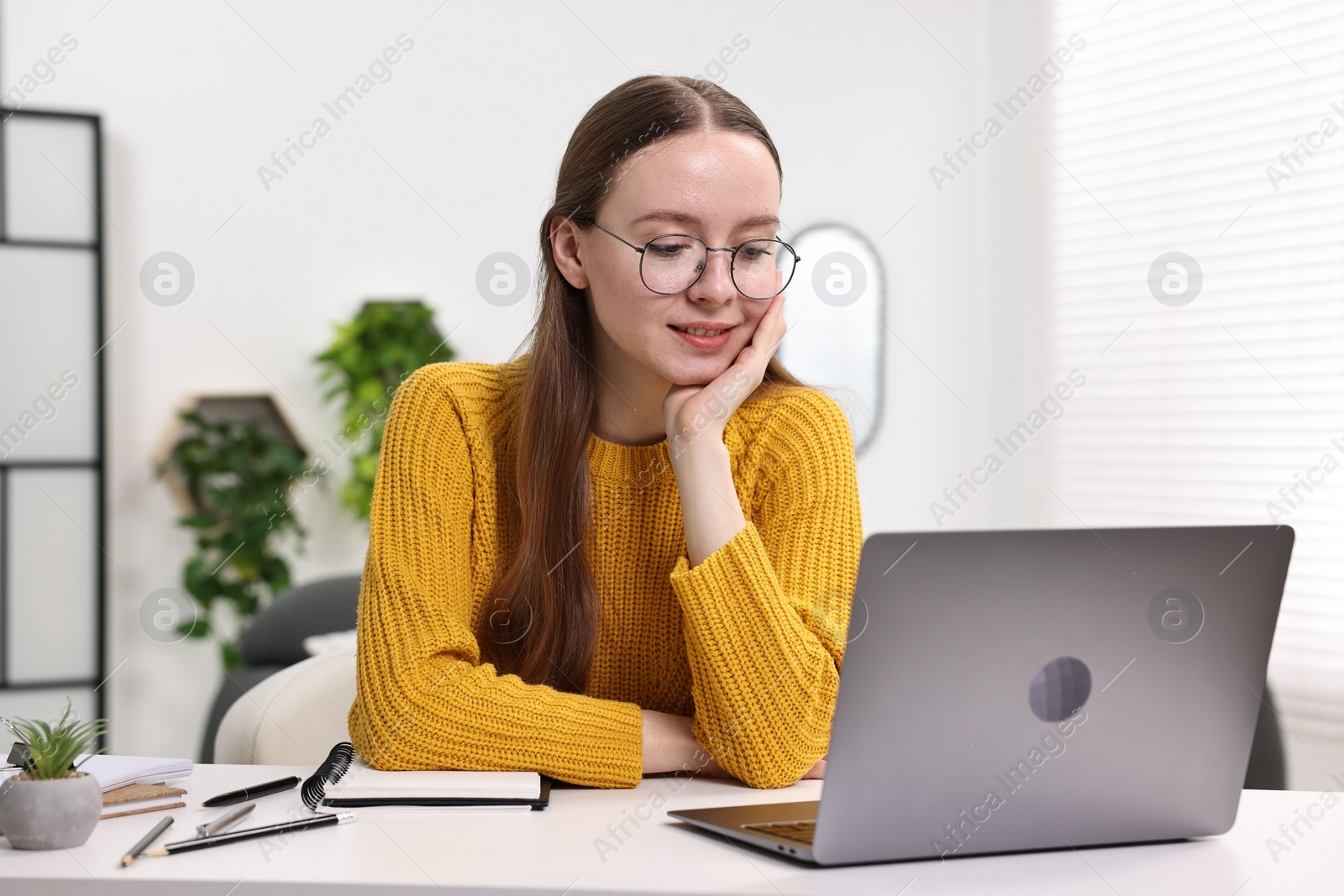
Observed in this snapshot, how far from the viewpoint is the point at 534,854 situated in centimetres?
91

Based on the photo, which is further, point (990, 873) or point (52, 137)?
point (52, 137)

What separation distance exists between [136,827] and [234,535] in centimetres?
263

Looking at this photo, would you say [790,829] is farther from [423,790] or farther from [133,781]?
[133,781]

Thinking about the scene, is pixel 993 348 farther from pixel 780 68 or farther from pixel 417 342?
pixel 417 342

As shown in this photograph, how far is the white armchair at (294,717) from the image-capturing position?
1.71m

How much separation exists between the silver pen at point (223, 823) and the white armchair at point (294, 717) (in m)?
0.68

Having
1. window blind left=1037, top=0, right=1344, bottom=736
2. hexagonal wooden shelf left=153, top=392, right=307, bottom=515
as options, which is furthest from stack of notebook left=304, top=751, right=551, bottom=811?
hexagonal wooden shelf left=153, top=392, right=307, bottom=515

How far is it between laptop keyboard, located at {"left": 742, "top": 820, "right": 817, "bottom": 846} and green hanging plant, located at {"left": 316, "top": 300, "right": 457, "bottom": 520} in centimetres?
277

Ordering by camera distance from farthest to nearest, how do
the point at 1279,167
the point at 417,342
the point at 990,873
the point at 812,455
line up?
the point at 417,342 → the point at 1279,167 → the point at 812,455 → the point at 990,873

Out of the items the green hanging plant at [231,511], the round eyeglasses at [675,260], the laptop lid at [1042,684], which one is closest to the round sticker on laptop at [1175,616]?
the laptop lid at [1042,684]

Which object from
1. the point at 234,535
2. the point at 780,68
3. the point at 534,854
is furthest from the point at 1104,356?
the point at 534,854

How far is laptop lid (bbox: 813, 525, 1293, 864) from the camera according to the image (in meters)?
0.85

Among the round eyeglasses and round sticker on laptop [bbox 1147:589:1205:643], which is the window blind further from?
round sticker on laptop [bbox 1147:589:1205:643]

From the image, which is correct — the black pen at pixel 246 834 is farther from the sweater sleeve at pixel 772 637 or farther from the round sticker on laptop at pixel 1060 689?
the round sticker on laptop at pixel 1060 689
